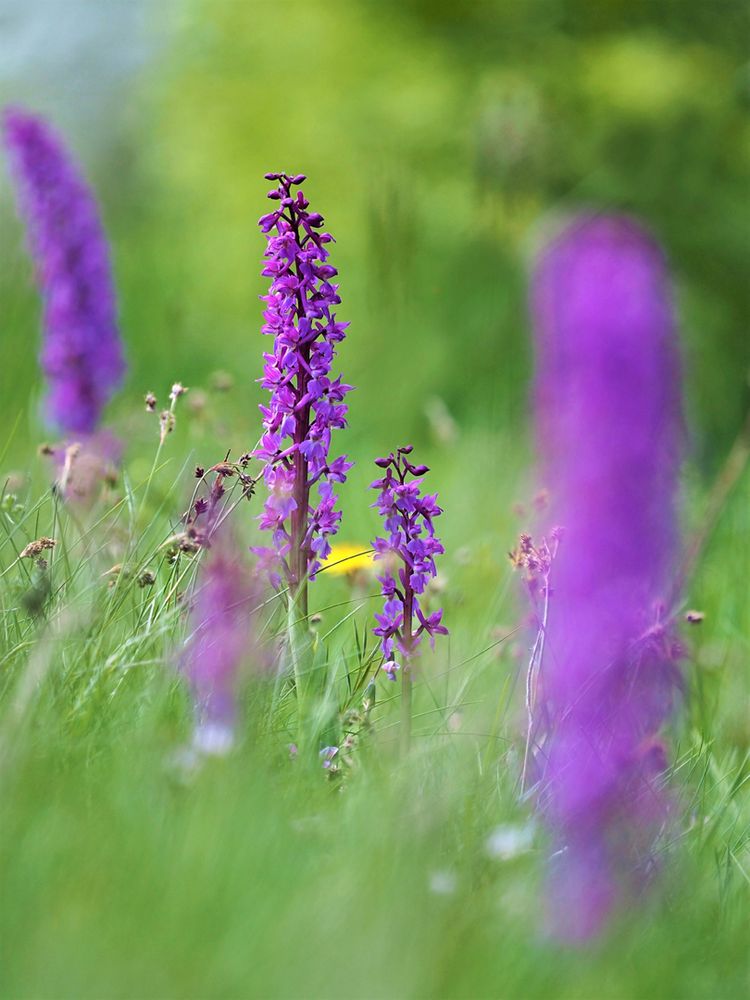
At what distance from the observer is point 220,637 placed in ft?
5.85

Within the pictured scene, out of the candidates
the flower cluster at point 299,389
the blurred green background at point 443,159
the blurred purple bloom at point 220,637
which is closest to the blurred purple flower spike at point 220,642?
the blurred purple bloom at point 220,637

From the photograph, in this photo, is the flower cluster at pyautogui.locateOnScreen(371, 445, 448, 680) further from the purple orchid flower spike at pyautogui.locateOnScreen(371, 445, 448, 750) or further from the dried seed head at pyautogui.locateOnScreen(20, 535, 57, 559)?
the dried seed head at pyautogui.locateOnScreen(20, 535, 57, 559)

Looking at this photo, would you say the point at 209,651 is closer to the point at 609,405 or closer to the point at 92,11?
the point at 609,405

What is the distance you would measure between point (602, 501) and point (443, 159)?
623 cm

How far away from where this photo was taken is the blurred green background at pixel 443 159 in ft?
22.5

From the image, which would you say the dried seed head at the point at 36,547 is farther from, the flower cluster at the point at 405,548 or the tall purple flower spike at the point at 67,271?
the tall purple flower spike at the point at 67,271

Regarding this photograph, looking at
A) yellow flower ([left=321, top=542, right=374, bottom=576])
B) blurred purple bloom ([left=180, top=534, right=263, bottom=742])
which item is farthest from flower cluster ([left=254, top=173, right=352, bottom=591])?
yellow flower ([left=321, top=542, right=374, bottom=576])

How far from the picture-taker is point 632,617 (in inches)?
54.6

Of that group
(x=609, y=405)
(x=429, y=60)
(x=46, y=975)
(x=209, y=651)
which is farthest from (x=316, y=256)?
(x=429, y=60)

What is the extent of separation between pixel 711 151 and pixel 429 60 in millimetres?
1591

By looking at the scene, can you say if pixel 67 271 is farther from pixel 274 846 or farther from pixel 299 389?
pixel 274 846

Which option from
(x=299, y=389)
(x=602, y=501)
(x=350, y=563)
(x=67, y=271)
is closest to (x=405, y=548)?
(x=299, y=389)

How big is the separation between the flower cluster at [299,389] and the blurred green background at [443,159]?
13.3 ft

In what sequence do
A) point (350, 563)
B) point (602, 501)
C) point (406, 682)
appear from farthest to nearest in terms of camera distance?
point (350, 563), point (406, 682), point (602, 501)
